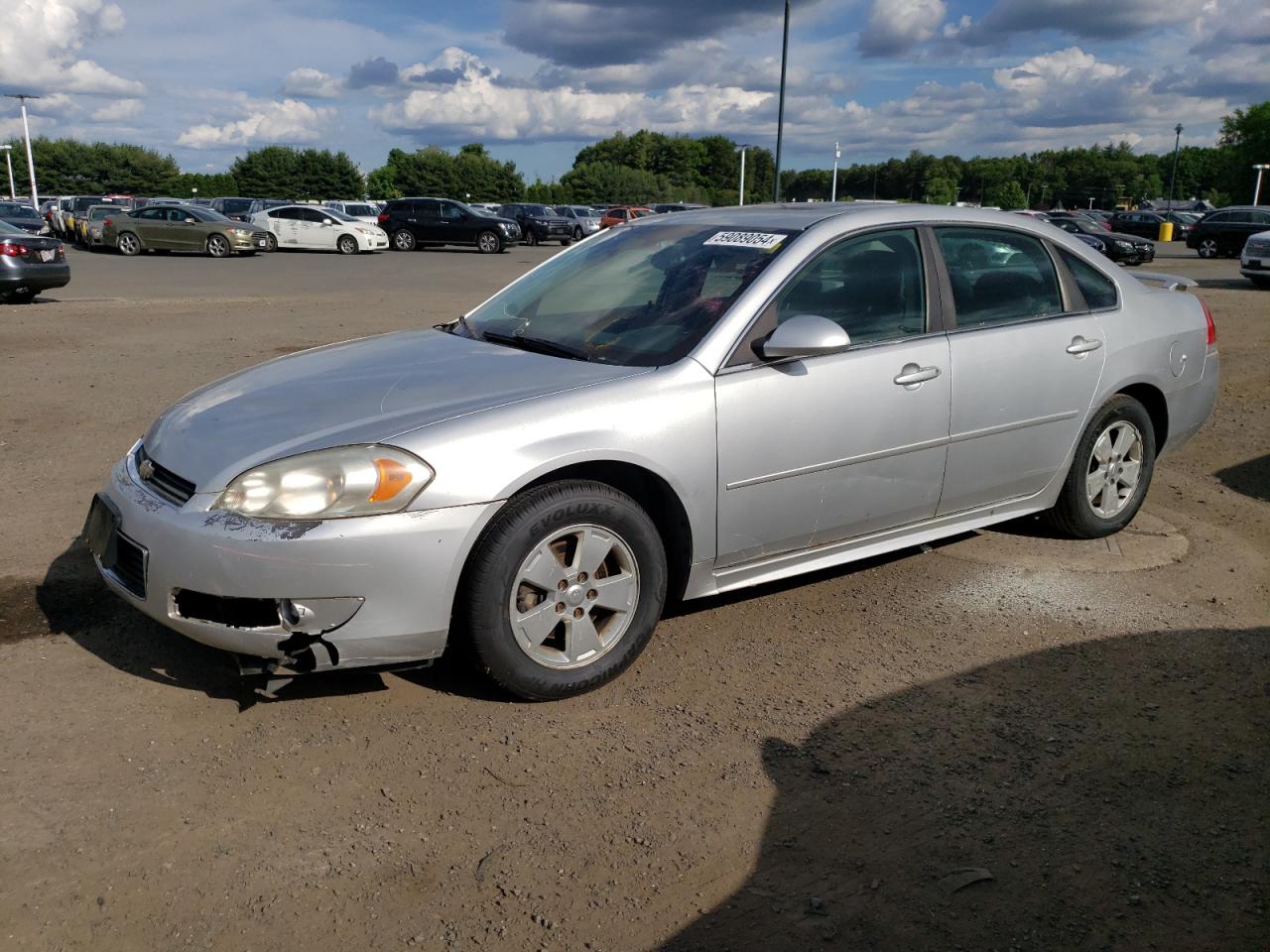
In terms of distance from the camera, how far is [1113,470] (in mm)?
5285

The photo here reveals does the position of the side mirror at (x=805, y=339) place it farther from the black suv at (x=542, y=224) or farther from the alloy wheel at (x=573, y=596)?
the black suv at (x=542, y=224)

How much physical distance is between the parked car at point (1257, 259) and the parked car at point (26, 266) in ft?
69.6

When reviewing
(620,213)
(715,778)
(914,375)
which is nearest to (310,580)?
Answer: (715,778)

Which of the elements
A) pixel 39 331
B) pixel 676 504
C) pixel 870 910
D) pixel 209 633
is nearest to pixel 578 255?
pixel 676 504

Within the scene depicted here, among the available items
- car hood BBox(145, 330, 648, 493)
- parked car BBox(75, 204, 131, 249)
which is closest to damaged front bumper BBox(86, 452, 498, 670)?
car hood BBox(145, 330, 648, 493)

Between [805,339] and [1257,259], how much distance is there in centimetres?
2129

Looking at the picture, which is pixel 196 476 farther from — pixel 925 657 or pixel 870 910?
pixel 925 657

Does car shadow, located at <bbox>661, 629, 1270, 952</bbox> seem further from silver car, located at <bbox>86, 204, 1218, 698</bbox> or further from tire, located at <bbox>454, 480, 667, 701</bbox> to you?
silver car, located at <bbox>86, 204, 1218, 698</bbox>

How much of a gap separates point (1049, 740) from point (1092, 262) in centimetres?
267

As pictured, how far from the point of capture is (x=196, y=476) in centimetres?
346

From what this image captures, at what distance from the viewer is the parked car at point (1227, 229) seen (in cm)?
3241

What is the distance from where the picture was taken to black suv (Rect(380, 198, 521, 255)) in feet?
120

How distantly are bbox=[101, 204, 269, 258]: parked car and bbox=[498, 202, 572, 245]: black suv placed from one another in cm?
1257

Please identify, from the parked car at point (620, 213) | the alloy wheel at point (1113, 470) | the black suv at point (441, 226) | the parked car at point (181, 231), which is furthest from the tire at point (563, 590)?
the parked car at point (620, 213)
